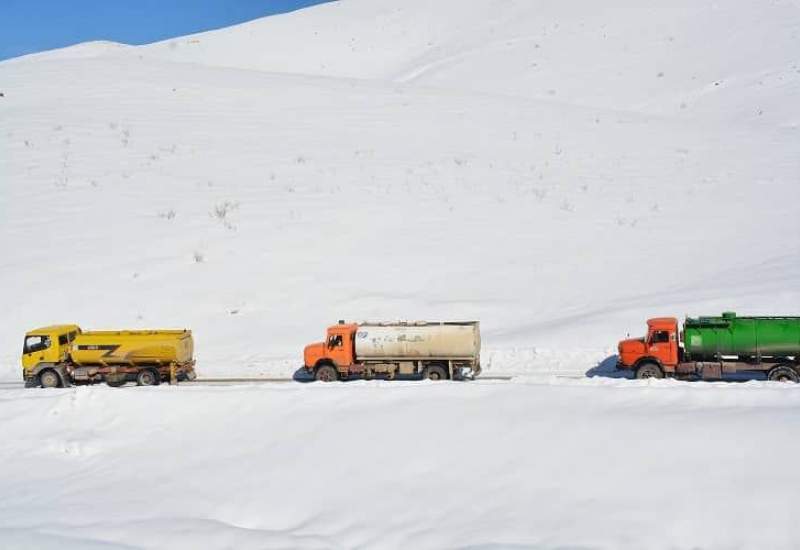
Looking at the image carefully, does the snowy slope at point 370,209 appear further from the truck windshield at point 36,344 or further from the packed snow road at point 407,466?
the packed snow road at point 407,466

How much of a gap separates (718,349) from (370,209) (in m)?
20.0

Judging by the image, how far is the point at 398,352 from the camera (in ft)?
77.6

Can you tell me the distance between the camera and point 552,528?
45.0 ft

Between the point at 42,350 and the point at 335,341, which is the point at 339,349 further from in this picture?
the point at 42,350

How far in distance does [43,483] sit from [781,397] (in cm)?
1645

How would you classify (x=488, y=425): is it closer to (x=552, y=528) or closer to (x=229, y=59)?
(x=552, y=528)

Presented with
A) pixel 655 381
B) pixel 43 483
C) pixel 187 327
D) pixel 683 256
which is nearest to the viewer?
pixel 43 483

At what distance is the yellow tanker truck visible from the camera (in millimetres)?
24344

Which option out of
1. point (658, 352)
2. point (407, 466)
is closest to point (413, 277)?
point (658, 352)

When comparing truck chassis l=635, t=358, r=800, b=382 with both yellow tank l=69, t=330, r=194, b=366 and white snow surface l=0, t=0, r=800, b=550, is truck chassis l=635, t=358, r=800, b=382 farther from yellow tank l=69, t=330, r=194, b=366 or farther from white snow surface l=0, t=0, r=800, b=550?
yellow tank l=69, t=330, r=194, b=366

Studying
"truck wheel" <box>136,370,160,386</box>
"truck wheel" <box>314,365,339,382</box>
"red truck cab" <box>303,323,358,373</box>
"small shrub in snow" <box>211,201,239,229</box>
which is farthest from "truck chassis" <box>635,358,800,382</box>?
"small shrub in snow" <box>211,201,239,229</box>

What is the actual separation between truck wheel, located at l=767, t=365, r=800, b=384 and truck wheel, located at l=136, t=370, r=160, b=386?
1793 centimetres

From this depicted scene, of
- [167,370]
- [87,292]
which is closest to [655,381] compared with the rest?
[167,370]

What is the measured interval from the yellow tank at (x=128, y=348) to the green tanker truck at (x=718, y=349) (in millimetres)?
13607
